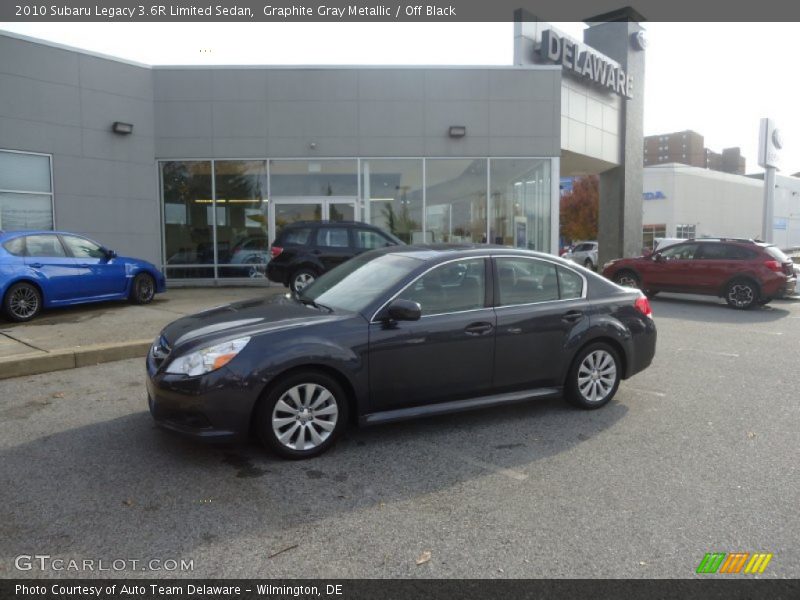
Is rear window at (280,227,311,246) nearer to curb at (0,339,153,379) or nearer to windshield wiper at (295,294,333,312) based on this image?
curb at (0,339,153,379)

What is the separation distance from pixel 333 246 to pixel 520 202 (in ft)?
24.2

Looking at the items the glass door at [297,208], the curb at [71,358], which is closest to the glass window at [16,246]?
the curb at [71,358]

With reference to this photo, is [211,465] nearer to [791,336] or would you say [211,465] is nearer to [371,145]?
[791,336]

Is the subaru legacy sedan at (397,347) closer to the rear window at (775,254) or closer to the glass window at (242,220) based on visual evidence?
the rear window at (775,254)

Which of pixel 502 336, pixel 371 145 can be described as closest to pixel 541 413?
pixel 502 336

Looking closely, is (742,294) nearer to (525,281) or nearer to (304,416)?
(525,281)

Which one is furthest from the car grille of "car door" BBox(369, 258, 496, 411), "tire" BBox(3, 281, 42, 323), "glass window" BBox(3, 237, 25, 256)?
"glass window" BBox(3, 237, 25, 256)

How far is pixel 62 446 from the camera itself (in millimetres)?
4789

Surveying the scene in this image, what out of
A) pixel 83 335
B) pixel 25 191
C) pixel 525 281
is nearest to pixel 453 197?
pixel 25 191

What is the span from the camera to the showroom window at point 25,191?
1458 centimetres

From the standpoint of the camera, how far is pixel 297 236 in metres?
13.3

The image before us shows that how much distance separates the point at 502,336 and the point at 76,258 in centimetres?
828

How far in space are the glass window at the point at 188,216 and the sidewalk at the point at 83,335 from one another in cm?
474

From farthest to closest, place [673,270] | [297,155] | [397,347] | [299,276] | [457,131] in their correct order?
[457,131], [297,155], [673,270], [299,276], [397,347]
